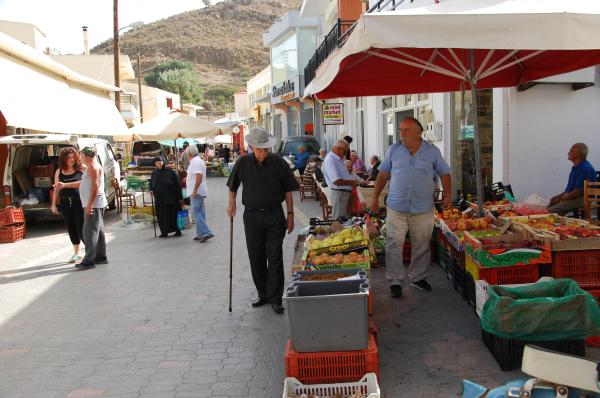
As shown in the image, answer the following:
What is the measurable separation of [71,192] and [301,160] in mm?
11336

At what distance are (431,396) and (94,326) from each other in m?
3.57

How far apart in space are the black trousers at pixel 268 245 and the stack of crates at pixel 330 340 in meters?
2.03

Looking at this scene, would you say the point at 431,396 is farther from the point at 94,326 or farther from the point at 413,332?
the point at 94,326

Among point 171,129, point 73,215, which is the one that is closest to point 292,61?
point 171,129

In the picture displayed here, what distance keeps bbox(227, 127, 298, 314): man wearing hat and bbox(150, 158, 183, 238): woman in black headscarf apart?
5.20 m

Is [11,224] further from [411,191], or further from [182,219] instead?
[411,191]

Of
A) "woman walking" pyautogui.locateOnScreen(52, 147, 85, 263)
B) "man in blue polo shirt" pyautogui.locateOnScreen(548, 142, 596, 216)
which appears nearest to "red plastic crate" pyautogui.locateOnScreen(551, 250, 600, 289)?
"man in blue polo shirt" pyautogui.locateOnScreen(548, 142, 596, 216)

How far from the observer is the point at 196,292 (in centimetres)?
691

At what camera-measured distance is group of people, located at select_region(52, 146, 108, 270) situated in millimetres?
8133

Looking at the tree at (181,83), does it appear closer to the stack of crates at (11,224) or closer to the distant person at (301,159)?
the distant person at (301,159)

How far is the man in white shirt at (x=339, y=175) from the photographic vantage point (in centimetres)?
848

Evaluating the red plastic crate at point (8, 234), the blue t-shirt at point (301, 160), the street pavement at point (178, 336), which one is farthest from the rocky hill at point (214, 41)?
the street pavement at point (178, 336)

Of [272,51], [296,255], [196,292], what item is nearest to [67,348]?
[196,292]

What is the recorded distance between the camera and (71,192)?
8492 mm
